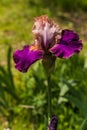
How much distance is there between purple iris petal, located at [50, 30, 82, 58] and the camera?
1.62 metres

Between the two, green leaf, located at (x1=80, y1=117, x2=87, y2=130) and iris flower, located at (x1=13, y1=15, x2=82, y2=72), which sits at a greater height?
iris flower, located at (x1=13, y1=15, x2=82, y2=72)

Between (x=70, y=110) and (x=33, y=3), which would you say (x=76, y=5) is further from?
(x=70, y=110)

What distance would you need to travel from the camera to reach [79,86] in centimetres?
294

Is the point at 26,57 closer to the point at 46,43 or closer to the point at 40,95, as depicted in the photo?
the point at 46,43

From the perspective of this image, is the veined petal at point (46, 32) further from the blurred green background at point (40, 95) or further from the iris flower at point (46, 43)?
the blurred green background at point (40, 95)

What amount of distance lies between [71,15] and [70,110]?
190 centimetres

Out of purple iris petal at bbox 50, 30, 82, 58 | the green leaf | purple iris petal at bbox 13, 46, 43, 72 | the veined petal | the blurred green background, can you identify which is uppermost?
the veined petal

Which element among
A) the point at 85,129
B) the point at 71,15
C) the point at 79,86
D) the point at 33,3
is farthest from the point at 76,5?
the point at 85,129

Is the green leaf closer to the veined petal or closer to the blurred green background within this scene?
the blurred green background

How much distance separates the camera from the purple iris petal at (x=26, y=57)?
1.64m

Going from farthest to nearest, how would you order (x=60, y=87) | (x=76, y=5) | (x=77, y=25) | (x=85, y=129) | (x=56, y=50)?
(x=76, y=5) → (x=77, y=25) → (x=60, y=87) → (x=85, y=129) → (x=56, y=50)

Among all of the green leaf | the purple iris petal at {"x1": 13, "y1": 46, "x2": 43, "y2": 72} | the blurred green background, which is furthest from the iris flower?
the blurred green background

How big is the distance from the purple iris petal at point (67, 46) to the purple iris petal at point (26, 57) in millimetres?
67

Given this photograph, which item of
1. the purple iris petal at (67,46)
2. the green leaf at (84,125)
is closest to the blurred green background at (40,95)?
the green leaf at (84,125)
